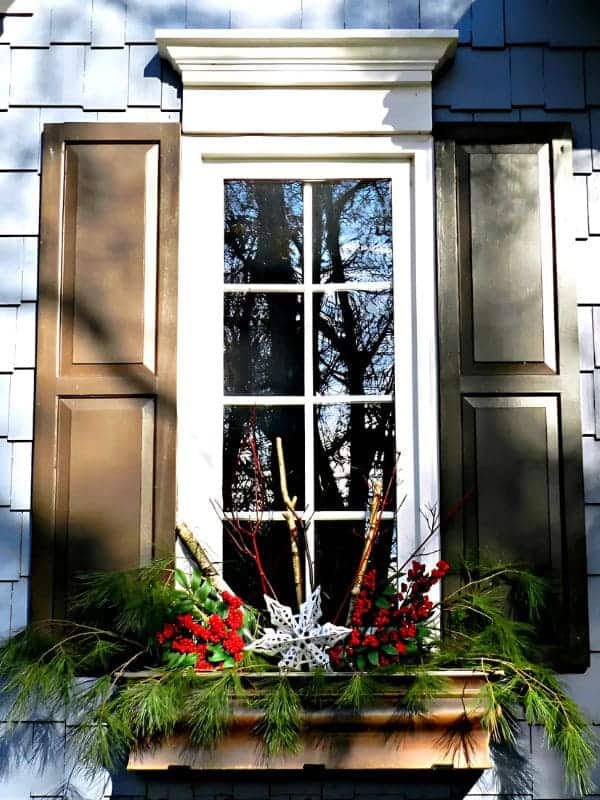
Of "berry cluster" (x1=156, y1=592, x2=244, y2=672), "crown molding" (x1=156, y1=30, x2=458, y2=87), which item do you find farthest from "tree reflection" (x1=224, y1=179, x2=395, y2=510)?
"berry cluster" (x1=156, y1=592, x2=244, y2=672)

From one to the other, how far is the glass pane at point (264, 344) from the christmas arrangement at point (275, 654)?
0.38 m

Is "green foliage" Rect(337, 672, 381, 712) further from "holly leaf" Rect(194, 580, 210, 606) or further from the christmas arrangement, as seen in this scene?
"holly leaf" Rect(194, 580, 210, 606)

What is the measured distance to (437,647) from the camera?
2.83 meters

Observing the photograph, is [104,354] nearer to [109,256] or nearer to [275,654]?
[109,256]

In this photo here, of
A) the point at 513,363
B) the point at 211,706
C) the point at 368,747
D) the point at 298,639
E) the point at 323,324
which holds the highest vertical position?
the point at 323,324

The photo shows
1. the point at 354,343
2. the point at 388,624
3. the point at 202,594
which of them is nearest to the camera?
the point at 388,624

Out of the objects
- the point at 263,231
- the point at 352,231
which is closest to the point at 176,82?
the point at 263,231

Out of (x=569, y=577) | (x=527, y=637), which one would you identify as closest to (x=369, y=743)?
(x=527, y=637)

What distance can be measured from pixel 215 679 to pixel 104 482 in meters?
0.65

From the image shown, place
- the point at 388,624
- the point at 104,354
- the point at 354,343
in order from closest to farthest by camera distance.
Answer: the point at 388,624 → the point at 104,354 → the point at 354,343

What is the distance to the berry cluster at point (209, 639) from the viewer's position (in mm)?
2742

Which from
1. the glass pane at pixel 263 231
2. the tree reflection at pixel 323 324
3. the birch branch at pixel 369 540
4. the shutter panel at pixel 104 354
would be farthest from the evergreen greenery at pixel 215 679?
the glass pane at pixel 263 231

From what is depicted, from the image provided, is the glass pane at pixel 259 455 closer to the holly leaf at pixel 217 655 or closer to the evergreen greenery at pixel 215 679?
the evergreen greenery at pixel 215 679

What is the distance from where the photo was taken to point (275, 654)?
2805mm
